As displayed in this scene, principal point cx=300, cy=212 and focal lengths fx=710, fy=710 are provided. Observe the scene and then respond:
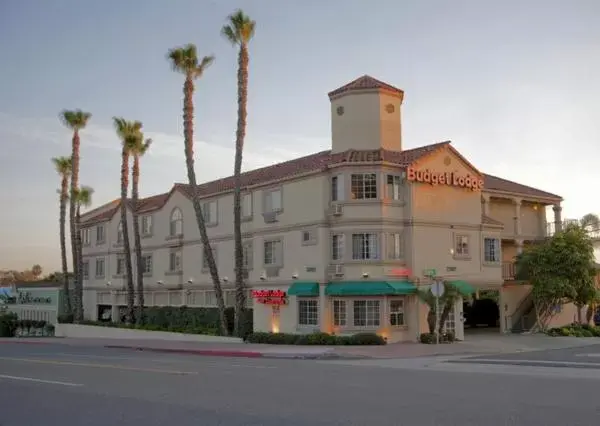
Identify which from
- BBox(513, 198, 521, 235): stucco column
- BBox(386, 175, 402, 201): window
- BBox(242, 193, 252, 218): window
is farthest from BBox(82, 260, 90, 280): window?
BBox(513, 198, 521, 235): stucco column

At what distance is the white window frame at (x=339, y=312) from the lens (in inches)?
1323

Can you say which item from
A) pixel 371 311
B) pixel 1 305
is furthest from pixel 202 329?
pixel 1 305

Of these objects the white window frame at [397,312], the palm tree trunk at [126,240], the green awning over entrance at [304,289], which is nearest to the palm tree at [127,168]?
the palm tree trunk at [126,240]

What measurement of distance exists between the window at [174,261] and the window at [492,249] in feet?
64.0

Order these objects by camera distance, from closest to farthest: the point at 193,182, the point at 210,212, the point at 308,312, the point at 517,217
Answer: the point at 308,312
the point at 193,182
the point at 517,217
the point at 210,212

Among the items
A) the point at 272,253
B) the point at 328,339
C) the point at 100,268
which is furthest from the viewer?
the point at 100,268

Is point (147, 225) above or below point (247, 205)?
below

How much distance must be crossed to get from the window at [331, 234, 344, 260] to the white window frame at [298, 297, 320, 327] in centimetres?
238

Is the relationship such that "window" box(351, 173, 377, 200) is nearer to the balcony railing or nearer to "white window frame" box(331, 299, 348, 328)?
"white window frame" box(331, 299, 348, 328)

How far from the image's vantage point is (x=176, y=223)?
46.0m

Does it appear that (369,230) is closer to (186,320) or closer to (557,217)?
(186,320)

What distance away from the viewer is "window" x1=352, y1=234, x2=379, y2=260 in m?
33.4

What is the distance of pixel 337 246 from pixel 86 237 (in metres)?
30.6

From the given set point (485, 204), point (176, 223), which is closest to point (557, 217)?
point (485, 204)
